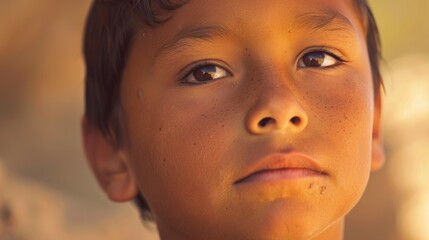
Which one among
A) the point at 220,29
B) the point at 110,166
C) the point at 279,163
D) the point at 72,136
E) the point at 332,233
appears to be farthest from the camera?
the point at 72,136

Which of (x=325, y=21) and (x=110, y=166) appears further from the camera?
(x=110, y=166)

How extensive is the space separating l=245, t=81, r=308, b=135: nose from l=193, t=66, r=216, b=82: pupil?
147 millimetres

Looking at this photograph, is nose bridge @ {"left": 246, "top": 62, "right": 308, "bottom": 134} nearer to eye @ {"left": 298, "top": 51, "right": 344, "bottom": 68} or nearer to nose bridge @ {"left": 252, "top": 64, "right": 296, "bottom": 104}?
nose bridge @ {"left": 252, "top": 64, "right": 296, "bottom": 104}

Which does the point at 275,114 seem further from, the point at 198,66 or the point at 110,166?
the point at 110,166

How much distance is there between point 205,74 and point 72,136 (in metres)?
1.07

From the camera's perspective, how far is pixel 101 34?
2260 mm

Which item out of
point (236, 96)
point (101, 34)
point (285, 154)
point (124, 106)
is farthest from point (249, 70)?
point (101, 34)

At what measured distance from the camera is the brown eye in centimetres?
194

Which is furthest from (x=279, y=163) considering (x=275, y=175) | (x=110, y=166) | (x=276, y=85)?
(x=110, y=166)

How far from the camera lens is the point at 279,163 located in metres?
1.80

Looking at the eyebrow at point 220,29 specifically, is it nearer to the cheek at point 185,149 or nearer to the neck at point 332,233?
the cheek at point 185,149

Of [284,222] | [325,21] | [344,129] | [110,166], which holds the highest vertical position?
[325,21]

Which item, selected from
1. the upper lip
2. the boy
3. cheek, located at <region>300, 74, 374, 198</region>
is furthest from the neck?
the upper lip

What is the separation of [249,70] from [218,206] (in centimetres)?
27
